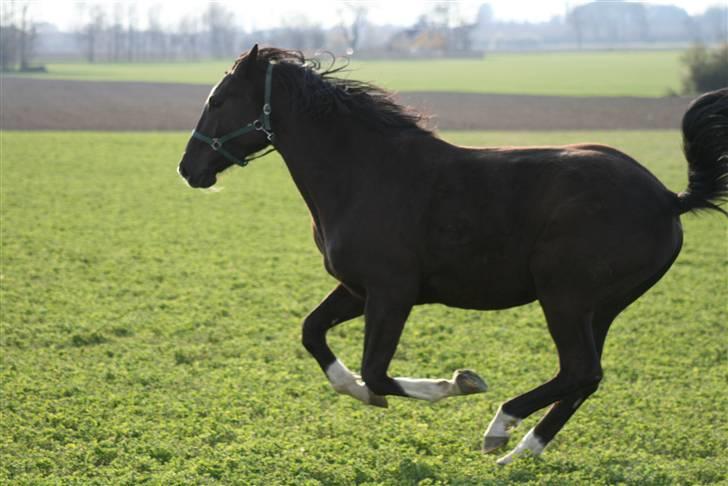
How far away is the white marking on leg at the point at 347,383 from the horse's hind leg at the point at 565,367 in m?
0.85

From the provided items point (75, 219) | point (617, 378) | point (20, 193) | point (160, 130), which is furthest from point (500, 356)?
point (160, 130)

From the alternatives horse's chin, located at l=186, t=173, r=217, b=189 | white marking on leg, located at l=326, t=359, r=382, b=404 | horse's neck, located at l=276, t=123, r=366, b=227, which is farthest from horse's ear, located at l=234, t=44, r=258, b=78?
white marking on leg, located at l=326, t=359, r=382, b=404

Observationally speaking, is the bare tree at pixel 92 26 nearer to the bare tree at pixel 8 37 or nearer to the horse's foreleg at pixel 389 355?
the bare tree at pixel 8 37

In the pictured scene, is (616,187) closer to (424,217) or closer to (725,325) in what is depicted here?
(424,217)

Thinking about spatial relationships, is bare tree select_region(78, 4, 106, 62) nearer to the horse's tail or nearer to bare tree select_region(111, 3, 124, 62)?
bare tree select_region(111, 3, 124, 62)

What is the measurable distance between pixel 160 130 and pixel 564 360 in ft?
109

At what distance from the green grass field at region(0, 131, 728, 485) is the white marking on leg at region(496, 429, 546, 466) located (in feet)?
0.26

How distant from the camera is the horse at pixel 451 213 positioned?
570 centimetres

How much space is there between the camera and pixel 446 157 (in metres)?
6.16

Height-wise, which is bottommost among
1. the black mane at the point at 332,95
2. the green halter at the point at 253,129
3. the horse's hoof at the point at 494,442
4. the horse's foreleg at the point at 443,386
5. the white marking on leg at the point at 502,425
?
the horse's hoof at the point at 494,442

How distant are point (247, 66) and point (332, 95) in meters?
0.59

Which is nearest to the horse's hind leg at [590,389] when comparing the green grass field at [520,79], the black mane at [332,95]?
the black mane at [332,95]

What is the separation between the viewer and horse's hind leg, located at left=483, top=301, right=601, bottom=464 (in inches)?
224

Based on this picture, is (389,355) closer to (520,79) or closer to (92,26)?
(520,79)
